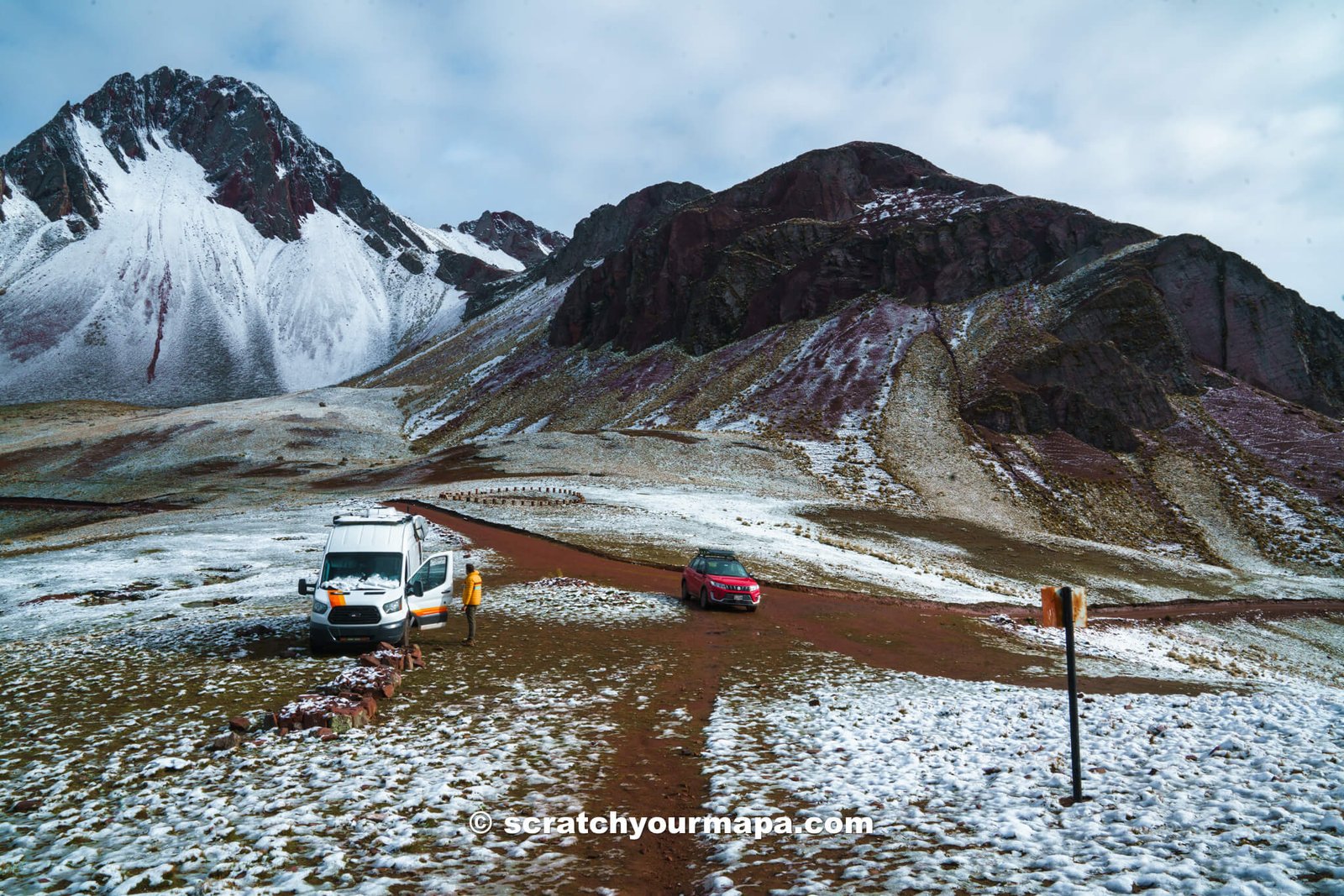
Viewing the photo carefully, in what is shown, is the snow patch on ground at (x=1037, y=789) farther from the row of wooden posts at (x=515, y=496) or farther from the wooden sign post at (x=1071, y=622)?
the row of wooden posts at (x=515, y=496)

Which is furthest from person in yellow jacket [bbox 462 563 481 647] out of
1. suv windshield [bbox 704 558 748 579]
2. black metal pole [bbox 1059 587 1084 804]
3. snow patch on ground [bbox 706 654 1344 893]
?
black metal pole [bbox 1059 587 1084 804]

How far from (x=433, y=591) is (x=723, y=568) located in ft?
35.4

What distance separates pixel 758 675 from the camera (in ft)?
58.0

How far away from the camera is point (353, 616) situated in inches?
706

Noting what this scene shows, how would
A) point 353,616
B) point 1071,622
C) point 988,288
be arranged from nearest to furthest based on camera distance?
1. point 1071,622
2. point 353,616
3. point 988,288

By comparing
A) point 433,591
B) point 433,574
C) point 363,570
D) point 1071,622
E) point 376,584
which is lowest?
point 433,591

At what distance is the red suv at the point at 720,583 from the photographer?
25703 mm

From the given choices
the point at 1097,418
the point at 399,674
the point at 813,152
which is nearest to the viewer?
the point at 399,674

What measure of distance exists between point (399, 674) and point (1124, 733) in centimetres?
1480

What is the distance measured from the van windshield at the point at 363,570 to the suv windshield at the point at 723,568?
1159cm

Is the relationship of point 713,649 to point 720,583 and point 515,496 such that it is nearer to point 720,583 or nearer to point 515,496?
point 720,583

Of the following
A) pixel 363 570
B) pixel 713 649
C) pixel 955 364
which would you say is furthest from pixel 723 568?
pixel 955 364

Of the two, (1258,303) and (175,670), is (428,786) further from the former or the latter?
(1258,303)

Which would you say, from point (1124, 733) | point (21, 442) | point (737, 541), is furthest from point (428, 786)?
point (21, 442)
